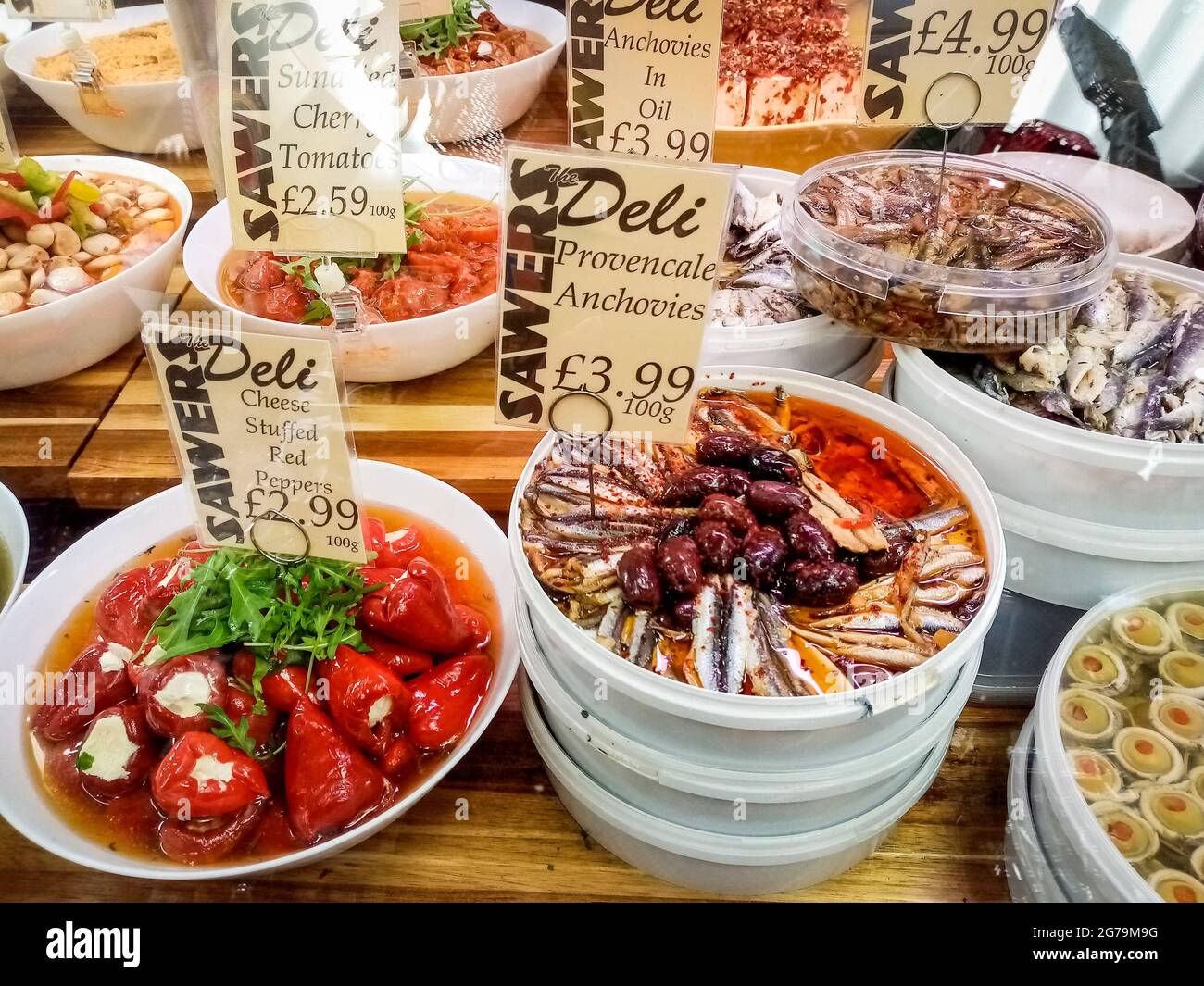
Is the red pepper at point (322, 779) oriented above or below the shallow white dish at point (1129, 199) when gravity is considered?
below

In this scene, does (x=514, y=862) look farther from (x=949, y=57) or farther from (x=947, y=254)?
(x=949, y=57)

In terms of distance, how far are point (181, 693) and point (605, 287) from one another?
1.00 meters

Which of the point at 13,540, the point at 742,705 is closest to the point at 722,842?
the point at 742,705

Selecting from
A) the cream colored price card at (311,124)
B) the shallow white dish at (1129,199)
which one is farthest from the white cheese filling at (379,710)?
the shallow white dish at (1129,199)

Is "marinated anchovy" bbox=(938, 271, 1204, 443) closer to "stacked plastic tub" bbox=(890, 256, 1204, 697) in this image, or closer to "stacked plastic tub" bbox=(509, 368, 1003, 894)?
"stacked plastic tub" bbox=(890, 256, 1204, 697)

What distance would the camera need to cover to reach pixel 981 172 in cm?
224

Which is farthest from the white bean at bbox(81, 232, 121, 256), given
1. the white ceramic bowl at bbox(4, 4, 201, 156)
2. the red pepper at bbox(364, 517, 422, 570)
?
the red pepper at bbox(364, 517, 422, 570)

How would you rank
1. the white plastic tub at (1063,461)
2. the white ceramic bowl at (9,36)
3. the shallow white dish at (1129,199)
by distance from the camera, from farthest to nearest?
1. the white ceramic bowl at (9,36)
2. the shallow white dish at (1129,199)
3. the white plastic tub at (1063,461)

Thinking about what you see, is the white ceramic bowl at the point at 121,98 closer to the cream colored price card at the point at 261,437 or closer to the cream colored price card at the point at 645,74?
the cream colored price card at the point at 645,74

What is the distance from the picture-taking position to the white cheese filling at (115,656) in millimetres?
1595

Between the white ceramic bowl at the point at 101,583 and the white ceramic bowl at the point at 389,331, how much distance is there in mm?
318

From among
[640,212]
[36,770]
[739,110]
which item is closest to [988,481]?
[640,212]

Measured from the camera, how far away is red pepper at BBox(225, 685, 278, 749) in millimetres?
1517

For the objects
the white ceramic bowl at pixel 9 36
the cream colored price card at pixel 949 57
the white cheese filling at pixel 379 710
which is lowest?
the white cheese filling at pixel 379 710
